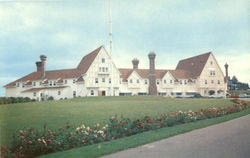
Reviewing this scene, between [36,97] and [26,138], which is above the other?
[36,97]

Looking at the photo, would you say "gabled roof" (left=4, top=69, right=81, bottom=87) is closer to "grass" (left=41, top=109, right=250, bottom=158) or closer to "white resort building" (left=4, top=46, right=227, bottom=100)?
"white resort building" (left=4, top=46, right=227, bottom=100)

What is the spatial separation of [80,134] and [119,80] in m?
2.08

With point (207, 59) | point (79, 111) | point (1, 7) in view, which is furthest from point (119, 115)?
point (1, 7)

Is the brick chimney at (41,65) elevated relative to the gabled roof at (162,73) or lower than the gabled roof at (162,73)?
elevated

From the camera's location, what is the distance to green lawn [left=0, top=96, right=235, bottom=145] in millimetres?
4500

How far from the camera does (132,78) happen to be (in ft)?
19.4

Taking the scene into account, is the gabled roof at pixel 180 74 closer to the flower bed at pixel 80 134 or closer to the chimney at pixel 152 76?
the chimney at pixel 152 76

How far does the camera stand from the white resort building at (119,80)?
518 cm

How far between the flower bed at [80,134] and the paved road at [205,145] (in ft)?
3.27

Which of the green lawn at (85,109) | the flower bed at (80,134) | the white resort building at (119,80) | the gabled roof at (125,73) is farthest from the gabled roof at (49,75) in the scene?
the gabled roof at (125,73)

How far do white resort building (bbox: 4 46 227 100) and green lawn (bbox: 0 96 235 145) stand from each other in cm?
27

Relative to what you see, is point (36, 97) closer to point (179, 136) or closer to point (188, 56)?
point (179, 136)

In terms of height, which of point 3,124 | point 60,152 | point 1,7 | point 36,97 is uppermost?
point 1,7

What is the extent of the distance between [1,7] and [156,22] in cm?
460
